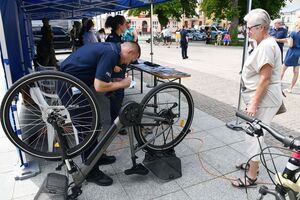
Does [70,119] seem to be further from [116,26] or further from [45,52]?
Answer: [45,52]

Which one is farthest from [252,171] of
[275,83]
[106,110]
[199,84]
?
[199,84]

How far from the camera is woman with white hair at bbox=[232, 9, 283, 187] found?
224 cm

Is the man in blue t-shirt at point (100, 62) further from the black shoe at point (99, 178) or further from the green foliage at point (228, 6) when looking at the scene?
the green foliage at point (228, 6)

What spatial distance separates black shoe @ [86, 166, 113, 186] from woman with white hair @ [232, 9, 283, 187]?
4.74ft

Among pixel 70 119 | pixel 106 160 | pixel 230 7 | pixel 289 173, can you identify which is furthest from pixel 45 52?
pixel 230 7

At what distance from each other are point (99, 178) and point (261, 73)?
1.99 metres

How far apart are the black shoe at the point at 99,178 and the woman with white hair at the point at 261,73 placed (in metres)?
1.45

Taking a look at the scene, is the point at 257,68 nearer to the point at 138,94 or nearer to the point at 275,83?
the point at 275,83

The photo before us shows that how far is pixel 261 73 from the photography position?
2301mm

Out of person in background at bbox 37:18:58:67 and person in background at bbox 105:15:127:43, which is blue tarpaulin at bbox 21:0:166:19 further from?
person in background at bbox 105:15:127:43

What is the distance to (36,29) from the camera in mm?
15367

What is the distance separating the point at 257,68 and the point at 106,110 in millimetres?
3438

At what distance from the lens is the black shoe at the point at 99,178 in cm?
276

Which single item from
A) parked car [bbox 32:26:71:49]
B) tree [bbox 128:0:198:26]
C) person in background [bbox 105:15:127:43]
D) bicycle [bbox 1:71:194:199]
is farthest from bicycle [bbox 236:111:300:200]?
tree [bbox 128:0:198:26]
